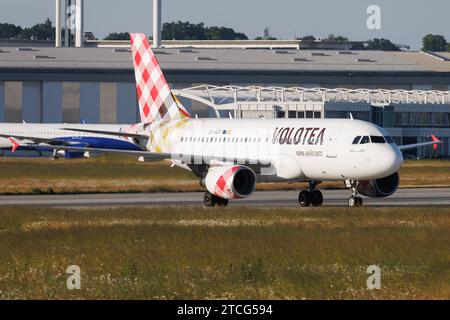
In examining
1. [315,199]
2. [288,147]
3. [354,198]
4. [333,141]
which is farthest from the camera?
[315,199]

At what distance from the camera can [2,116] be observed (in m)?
133

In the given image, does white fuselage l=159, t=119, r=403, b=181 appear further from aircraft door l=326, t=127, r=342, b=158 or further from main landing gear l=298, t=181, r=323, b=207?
main landing gear l=298, t=181, r=323, b=207

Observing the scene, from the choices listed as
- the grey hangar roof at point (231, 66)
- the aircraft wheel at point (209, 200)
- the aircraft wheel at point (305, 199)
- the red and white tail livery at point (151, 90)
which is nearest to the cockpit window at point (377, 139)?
the aircraft wheel at point (305, 199)

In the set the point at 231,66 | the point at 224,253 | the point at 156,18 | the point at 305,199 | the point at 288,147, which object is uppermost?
the point at 156,18

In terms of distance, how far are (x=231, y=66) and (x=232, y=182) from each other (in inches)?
3857

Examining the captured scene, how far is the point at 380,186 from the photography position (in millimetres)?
45406

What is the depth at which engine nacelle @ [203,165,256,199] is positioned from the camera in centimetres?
4425

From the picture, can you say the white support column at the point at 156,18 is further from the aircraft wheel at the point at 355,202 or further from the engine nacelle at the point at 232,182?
the aircraft wheel at the point at 355,202

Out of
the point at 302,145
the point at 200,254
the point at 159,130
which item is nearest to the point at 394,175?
the point at 302,145

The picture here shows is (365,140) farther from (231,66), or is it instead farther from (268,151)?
(231,66)

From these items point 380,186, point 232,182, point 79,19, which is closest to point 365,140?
point 380,186

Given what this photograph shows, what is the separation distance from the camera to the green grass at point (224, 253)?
853 inches
